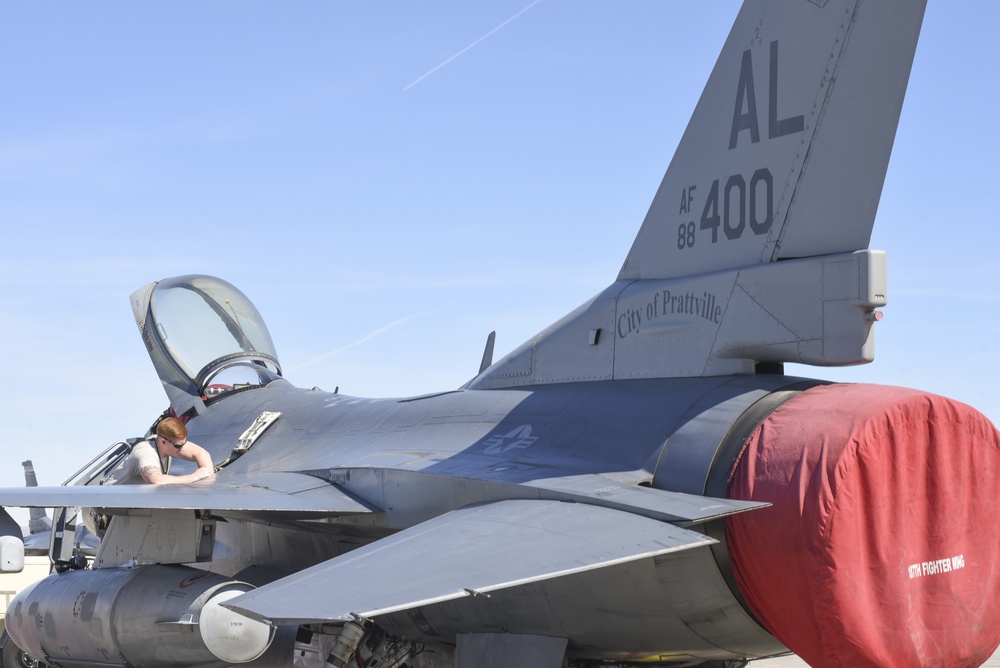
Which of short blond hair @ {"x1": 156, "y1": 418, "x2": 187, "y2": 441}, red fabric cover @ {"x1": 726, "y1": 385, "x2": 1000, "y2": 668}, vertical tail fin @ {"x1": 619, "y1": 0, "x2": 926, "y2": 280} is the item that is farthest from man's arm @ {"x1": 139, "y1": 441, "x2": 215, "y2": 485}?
red fabric cover @ {"x1": 726, "y1": 385, "x2": 1000, "y2": 668}

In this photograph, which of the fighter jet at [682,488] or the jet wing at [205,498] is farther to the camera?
the jet wing at [205,498]

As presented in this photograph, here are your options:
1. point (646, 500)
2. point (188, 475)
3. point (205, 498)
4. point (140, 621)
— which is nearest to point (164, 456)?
point (188, 475)

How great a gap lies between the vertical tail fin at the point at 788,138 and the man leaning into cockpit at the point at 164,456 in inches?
135

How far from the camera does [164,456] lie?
734 centimetres

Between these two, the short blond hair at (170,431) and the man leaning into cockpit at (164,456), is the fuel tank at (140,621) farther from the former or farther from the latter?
the short blond hair at (170,431)

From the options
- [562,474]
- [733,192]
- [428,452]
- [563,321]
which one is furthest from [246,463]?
[733,192]

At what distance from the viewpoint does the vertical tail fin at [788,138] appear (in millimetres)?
4680

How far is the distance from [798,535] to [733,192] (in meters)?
1.82

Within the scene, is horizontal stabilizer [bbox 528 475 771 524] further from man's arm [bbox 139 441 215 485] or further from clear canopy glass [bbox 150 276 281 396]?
clear canopy glass [bbox 150 276 281 396]

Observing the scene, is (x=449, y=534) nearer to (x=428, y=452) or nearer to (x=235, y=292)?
(x=428, y=452)

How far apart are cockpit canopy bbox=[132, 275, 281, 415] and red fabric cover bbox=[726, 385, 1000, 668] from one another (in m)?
5.37

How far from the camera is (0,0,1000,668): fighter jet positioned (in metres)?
4.09

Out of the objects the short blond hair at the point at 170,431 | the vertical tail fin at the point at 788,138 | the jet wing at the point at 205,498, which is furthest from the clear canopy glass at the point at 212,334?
the vertical tail fin at the point at 788,138

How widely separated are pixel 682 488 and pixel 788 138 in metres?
1.72
